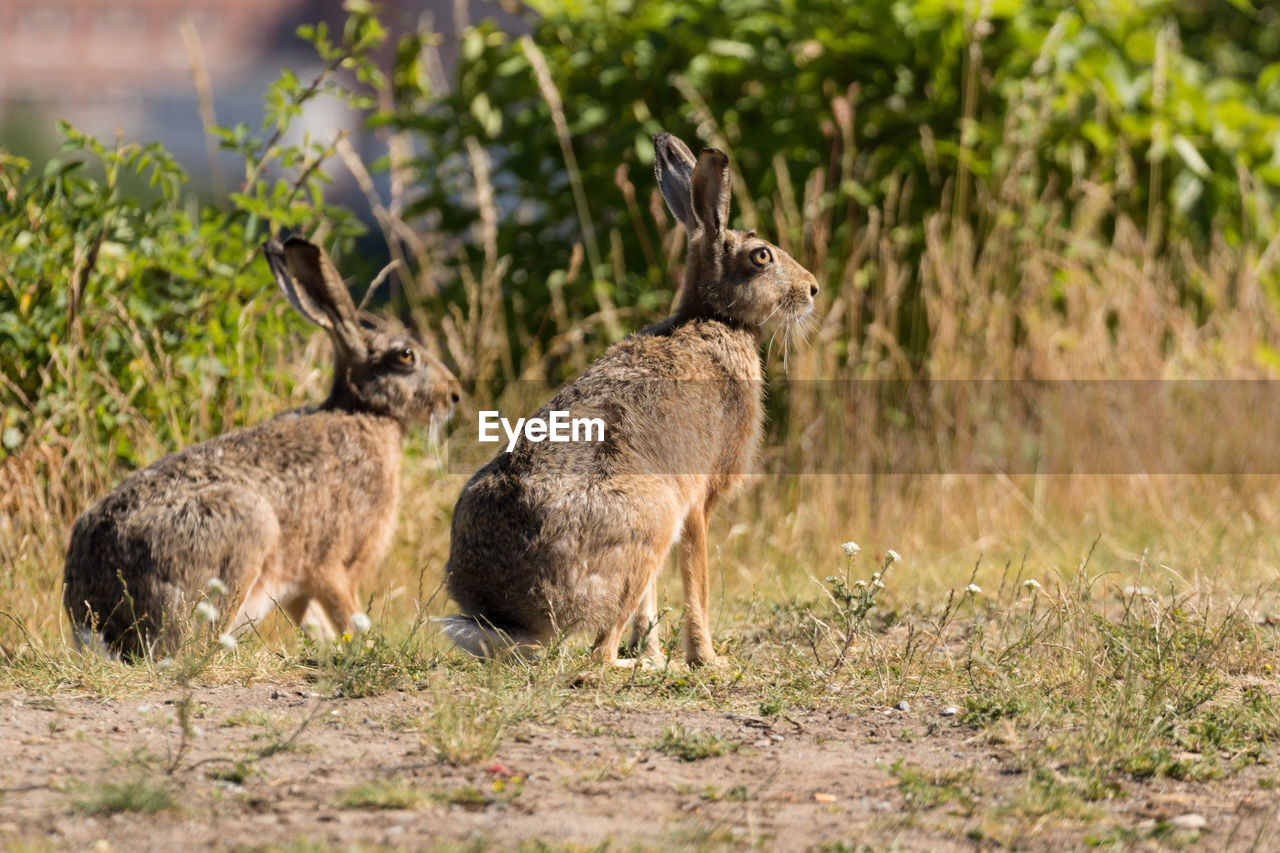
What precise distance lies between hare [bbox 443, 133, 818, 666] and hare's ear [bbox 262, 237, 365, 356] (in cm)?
129

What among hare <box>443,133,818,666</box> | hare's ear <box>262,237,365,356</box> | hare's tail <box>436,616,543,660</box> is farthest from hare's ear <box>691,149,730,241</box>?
hare's tail <box>436,616,543,660</box>

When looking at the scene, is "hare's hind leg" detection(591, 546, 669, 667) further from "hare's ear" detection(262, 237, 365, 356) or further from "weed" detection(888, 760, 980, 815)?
"hare's ear" detection(262, 237, 365, 356)

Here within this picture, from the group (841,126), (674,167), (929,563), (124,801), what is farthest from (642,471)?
(841,126)

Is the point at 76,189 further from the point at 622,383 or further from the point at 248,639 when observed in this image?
the point at 622,383

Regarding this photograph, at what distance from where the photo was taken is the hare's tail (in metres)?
4.61

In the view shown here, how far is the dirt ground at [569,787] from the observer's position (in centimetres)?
323

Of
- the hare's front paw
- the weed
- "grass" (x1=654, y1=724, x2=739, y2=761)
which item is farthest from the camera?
the hare's front paw

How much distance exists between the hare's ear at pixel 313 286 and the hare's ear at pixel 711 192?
1.55 metres

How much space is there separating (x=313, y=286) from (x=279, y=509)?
3.32 ft

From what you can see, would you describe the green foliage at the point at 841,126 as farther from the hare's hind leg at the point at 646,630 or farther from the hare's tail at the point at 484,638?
the hare's tail at the point at 484,638

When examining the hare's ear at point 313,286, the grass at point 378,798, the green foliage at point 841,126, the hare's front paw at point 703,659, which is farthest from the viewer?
the green foliage at point 841,126

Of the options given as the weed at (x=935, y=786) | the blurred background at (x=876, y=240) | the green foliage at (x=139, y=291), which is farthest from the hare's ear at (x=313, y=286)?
the weed at (x=935, y=786)

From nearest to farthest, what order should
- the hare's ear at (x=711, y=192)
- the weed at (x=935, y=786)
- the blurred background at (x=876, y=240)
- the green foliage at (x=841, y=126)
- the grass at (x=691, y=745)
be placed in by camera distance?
the weed at (x=935, y=786)
the grass at (x=691, y=745)
the hare's ear at (x=711, y=192)
the blurred background at (x=876, y=240)
the green foliage at (x=841, y=126)

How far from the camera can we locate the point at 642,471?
4.80 m
